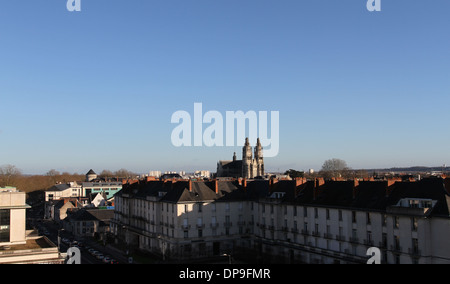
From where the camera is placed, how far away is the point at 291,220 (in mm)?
63469

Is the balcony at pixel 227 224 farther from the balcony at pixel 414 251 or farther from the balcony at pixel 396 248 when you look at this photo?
the balcony at pixel 414 251

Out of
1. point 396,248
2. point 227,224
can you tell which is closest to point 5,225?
point 227,224

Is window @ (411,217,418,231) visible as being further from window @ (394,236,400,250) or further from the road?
the road

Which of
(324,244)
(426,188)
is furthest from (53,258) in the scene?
(426,188)

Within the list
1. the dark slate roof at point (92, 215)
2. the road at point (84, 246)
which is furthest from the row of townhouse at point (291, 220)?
the dark slate roof at point (92, 215)

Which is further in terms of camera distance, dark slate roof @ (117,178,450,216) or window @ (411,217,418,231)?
dark slate roof @ (117,178,450,216)

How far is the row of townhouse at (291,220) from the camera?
151 feet

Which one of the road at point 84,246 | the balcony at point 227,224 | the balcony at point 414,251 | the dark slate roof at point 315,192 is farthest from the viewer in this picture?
the road at point 84,246

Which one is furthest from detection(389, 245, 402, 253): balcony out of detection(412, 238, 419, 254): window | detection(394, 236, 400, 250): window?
detection(412, 238, 419, 254): window

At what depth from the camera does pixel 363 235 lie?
169 feet

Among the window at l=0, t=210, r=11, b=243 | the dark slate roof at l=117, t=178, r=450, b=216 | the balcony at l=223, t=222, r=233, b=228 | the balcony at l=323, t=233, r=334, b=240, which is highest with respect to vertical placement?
the dark slate roof at l=117, t=178, r=450, b=216

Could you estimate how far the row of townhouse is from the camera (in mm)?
46156

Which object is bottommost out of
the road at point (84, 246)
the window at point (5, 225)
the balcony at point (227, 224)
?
the road at point (84, 246)

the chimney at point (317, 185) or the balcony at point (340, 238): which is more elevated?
the chimney at point (317, 185)
